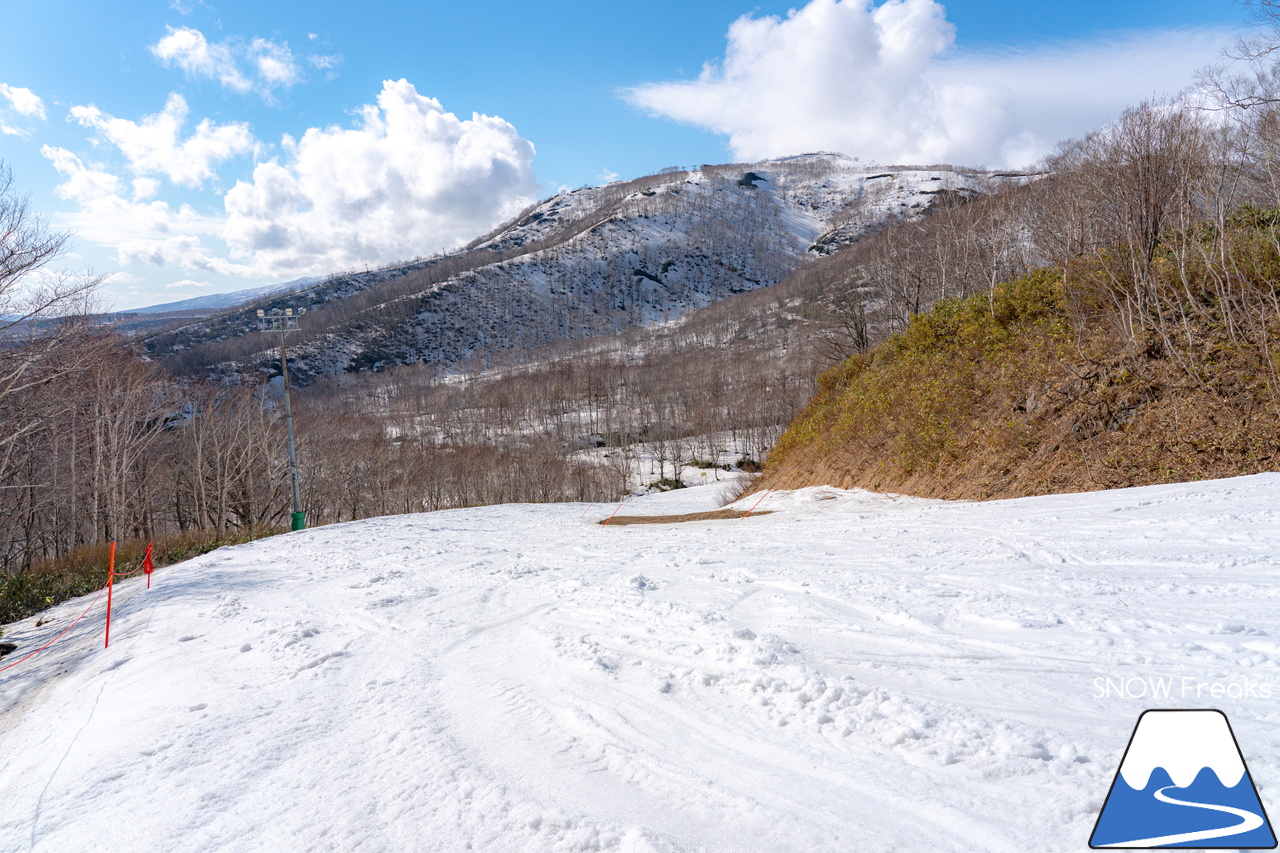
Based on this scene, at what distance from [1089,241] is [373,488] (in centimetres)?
4855

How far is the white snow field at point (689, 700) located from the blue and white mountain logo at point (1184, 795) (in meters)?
0.10

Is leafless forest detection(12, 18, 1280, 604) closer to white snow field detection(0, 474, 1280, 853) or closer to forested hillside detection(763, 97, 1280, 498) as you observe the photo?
forested hillside detection(763, 97, 1280, 498)

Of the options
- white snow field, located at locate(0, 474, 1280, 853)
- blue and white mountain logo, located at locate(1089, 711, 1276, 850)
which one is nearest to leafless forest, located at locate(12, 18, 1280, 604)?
white snow field, located at locate(0, 474, 1280, 853)

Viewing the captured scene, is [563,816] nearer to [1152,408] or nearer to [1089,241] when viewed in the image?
[1152,408]

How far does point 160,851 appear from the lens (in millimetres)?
3104

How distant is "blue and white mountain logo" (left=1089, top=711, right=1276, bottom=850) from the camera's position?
2.21 metres

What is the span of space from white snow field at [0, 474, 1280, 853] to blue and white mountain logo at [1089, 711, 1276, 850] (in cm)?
10

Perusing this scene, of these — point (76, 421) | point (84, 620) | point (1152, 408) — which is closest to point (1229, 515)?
point (1152, 408)

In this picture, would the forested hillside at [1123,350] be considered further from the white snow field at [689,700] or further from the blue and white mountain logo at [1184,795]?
the blue and white mountain logo at [1184,795]

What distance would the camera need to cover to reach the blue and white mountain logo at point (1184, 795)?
221 centimetres

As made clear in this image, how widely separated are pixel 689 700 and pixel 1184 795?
247cm
